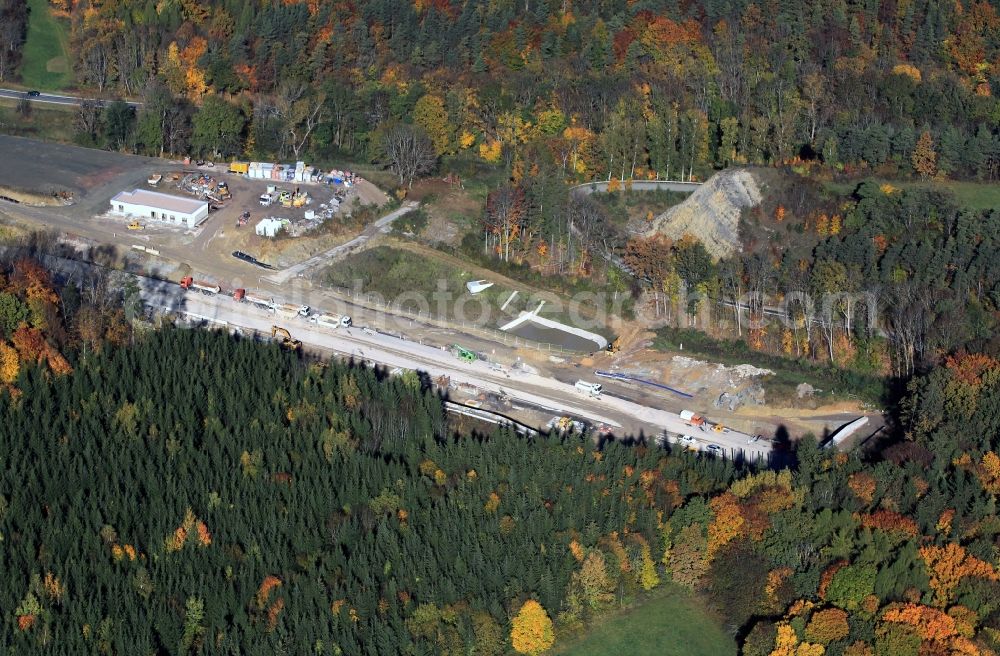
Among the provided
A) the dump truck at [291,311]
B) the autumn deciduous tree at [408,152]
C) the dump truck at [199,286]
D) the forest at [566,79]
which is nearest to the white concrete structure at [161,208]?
the dump truck at [199,286]

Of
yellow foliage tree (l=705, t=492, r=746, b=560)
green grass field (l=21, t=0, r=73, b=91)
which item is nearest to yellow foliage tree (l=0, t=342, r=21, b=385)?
yellow foliage tree (l=705, t=492, r=746, b=560)

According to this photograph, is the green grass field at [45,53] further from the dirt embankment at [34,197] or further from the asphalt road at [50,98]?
the dirt embankment at [34,197]

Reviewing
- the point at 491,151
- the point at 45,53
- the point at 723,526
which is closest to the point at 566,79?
the point at 491,151

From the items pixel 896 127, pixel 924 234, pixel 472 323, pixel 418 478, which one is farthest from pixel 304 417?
pixel 896 127

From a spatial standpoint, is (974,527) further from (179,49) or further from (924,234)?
(179,49)

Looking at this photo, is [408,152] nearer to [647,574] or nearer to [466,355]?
[466,355]

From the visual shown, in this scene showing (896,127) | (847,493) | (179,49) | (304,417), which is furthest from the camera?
(179,49)
